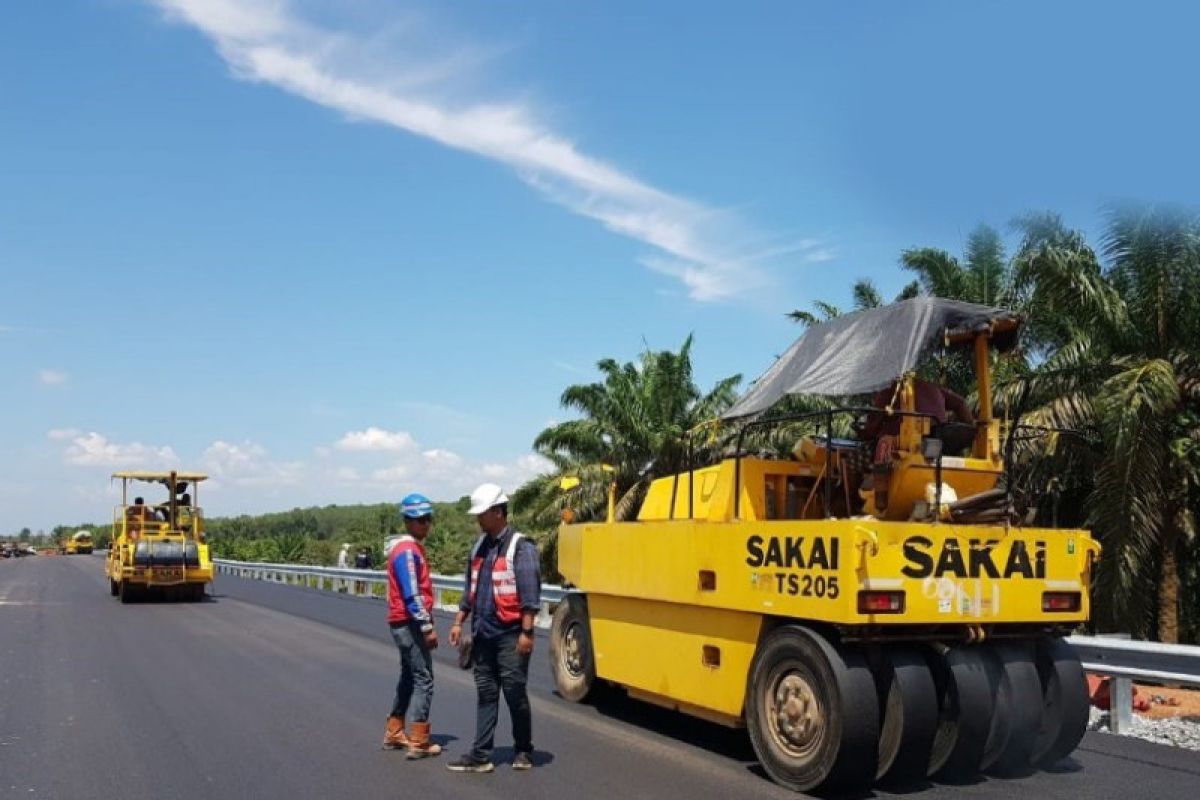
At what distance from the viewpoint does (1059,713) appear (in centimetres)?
727

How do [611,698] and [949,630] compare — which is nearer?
[949,630]

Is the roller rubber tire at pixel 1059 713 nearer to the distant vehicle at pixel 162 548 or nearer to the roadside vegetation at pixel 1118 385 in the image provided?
the roadside vegetation at pixel 1118 385

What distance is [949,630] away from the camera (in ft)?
22.8

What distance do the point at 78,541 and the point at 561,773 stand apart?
9674cm

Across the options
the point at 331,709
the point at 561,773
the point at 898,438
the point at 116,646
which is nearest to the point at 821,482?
the point at 898,438

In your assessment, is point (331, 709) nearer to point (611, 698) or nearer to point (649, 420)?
point (611, 698)

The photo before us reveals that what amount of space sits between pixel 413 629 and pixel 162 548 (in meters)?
18.7

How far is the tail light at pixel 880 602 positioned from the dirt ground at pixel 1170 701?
458 cm

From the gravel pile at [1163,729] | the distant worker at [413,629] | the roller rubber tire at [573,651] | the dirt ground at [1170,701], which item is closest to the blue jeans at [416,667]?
the distant worker at [413,629]

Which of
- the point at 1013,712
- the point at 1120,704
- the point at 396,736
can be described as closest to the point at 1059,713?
the point at 1013,712

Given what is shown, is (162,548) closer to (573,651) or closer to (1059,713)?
(573,651)

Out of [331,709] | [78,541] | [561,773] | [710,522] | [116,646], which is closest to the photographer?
[561,773]

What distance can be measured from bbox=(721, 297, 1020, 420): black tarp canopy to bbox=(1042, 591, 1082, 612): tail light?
1756 mm

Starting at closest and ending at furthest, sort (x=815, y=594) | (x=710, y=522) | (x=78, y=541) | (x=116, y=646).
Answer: (x=815, y=594) < (x=710, y=522) < (x=116, y=646) < (x=78, y=541)
